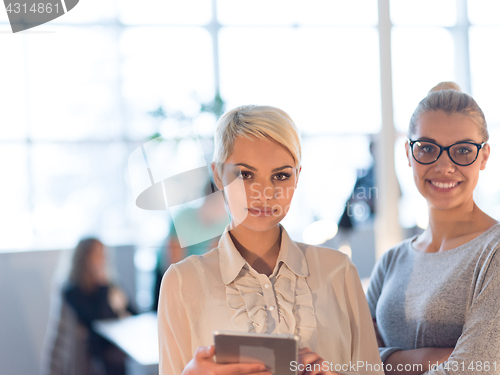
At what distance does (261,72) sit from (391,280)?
10.2 ft

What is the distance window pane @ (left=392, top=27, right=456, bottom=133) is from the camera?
3.94 metres

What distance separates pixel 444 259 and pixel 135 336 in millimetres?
2642

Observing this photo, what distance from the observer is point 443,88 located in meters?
1.59

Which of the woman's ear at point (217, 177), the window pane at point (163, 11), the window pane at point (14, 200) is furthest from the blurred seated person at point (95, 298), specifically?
the woman's ear at point (217, 177)

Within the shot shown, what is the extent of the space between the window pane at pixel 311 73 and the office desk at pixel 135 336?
2.25 metres

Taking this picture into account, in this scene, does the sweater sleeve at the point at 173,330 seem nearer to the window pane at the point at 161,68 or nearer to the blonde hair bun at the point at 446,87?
the blonde hair bun at the point at 446,87

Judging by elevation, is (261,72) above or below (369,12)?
below

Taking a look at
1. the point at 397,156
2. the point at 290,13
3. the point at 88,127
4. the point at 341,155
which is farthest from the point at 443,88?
the point at 88,127

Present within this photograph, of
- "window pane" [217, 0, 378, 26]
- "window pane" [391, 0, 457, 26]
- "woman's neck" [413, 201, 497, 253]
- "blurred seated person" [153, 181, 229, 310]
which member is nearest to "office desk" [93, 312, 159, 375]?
"blurred seated person" [153, 181, 229, 310]

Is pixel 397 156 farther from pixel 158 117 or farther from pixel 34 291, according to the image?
pixel 34 291

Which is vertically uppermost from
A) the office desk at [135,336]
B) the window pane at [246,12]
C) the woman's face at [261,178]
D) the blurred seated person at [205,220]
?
the window pane at [246,12]

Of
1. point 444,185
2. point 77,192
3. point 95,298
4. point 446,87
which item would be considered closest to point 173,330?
point 444,185

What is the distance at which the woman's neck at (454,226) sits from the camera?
1.47 meters

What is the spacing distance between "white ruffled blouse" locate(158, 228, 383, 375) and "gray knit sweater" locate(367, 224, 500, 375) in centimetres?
27
